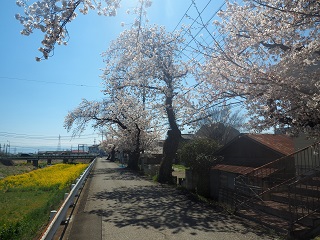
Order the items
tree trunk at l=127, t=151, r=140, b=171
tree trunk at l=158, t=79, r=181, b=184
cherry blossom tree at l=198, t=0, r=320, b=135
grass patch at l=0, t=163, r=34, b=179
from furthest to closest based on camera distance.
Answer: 1. grass patch at l=0, t=163, r=34, b=179
2. tree trunk at l=127, t=151, r=140, b=171
3. tree trunk at l=158, t=79, r=181, b=184
4. cherry blossom tree at l=198, t=0, r=320, b=135

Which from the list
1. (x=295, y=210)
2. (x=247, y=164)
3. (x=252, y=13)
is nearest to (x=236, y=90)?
(x=252, y=13)

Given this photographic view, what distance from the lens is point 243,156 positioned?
17250mm

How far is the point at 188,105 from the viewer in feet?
53.0

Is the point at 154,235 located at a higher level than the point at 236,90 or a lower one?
lower

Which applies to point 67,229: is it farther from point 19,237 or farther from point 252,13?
point 252,13

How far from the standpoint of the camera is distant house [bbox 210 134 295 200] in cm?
1479

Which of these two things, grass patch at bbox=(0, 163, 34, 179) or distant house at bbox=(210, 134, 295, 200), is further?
grass patch at bbox=(0, 163, 34, 179)

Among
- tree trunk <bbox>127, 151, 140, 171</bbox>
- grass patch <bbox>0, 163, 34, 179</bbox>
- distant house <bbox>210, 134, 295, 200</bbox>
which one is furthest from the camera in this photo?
grass patch <bbox>0, 163, 34, 179</bbox>

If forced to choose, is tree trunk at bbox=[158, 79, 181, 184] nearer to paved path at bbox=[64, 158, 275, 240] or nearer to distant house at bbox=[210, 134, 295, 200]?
distant house at bbox=[210, 134, 295, 200]

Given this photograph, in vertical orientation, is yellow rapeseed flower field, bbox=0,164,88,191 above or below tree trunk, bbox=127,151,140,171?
below

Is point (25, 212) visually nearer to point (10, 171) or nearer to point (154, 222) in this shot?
point (154, 222)

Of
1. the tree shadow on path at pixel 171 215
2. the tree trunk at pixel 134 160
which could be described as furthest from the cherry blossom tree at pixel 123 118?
the tree shadow on path at pixel 171 215

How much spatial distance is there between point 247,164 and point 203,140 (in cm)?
270

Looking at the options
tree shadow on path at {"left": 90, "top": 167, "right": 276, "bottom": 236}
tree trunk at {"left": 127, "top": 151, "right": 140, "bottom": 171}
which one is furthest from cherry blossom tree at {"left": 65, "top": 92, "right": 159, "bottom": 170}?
tree shadow on path at {"left": 90, "top": 167, "right": 276, "bottom": 236}
